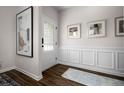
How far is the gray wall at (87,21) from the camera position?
7.42 feet

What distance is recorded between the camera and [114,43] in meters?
2.26

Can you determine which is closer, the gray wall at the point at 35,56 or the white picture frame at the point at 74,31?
the gray wall at the point at 35,56

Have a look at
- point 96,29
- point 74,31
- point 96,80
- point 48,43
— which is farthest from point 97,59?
point 48,43

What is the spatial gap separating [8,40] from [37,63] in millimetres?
1434

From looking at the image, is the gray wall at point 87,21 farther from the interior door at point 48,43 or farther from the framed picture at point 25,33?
the framed picture at point 25,33

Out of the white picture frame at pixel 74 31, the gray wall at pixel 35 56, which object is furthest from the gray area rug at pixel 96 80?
the white picture frame at pixel 74 31

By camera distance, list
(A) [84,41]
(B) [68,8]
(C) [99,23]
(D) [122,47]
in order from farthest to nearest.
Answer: (B) [68,8] < (A) [84,41] < (C) [99,23] < (D) [122,47]

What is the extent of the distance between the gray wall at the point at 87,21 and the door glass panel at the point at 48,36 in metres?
0.56

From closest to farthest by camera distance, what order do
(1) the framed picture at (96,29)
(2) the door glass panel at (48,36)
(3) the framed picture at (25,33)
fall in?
(3) the framed picture at (25,33) < (1) the framed picture at (96,29) < (2) the door glass panel at (48,36)

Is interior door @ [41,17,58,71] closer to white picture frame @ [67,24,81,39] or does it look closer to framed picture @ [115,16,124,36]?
white picture frame @ [67,24,81,39]

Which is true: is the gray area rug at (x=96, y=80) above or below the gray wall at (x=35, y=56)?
below

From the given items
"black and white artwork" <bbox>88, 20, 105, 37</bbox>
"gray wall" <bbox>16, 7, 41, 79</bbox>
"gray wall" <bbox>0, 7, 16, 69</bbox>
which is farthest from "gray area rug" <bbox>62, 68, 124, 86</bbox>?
"gray wall" <bbox>0, 7, 16, 69</bbox>

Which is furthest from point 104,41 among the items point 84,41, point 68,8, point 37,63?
point 37,63
